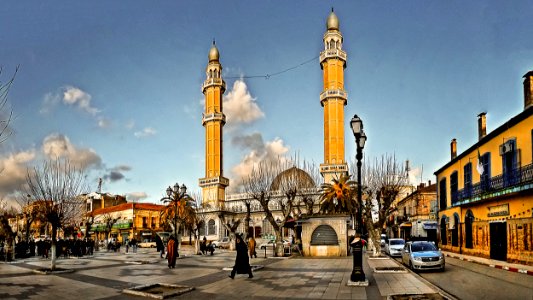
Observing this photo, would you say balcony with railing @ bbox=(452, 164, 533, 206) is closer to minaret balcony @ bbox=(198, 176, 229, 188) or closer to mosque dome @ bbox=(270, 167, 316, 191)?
mosque dome @ bbox=(270, 167, 316, 191)

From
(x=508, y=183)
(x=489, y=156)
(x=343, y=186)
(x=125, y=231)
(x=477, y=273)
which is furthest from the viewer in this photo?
(x=125, y=231)

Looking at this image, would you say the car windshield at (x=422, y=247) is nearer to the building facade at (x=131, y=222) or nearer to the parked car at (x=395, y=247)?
the parked car at (x=395, y=247)

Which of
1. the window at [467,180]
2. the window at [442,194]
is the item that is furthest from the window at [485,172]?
the window at [442,194]

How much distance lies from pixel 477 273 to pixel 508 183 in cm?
689

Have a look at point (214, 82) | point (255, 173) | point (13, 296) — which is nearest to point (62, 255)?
point (255, 173)

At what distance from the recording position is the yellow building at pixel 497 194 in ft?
73.5

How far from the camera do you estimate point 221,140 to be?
73312 millimetres

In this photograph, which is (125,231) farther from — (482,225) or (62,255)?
(482,225)

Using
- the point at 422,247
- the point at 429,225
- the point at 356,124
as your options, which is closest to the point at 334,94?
the point at 429,225

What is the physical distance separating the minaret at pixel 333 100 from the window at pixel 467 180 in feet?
90.0

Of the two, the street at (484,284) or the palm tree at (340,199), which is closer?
the street at (484,284)

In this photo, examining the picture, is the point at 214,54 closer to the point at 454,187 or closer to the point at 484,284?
the point at 454,187

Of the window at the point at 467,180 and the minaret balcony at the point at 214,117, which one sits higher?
the minaret balcony at the point at 214,117

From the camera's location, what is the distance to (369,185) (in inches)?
1703
